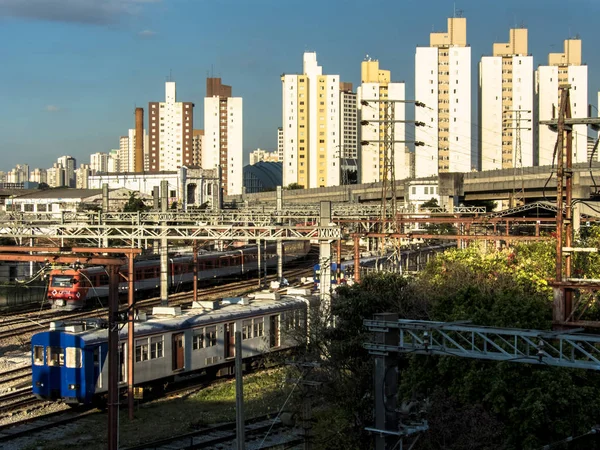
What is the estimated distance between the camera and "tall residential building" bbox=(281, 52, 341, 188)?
114 m

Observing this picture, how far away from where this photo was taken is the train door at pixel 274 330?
2488cm

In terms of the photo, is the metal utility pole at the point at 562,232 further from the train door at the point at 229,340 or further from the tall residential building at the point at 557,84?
the tall residential building at the point at 557,84

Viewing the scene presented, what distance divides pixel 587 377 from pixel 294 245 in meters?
45.2

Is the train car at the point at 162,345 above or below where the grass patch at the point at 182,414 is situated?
above

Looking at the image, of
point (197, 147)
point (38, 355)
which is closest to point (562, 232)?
point (38, 355)

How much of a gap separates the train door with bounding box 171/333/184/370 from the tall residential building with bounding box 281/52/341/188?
93435 millimetres

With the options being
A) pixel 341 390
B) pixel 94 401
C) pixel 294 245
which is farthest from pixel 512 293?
pixel 294 245

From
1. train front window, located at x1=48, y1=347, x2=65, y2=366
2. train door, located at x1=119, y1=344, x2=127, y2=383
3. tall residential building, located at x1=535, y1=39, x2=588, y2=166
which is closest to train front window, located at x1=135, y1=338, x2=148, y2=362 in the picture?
train door, located at x1=119, y1=344, x2=127, y2=383

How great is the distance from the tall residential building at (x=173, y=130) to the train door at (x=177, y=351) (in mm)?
118503

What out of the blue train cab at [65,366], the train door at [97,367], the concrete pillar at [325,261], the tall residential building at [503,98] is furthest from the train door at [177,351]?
the tall residential building at [503,98]

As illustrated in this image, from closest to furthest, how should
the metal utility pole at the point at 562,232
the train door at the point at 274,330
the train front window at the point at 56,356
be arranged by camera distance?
the metal utility pole at the point at 562,232, the train front window at the point at 56,356, the train door at the point at 274,330

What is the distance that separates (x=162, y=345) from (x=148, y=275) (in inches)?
686

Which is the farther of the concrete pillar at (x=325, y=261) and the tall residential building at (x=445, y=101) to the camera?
the tall residential building at (x=445, y=101)

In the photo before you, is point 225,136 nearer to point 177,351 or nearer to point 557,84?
point 557,84
